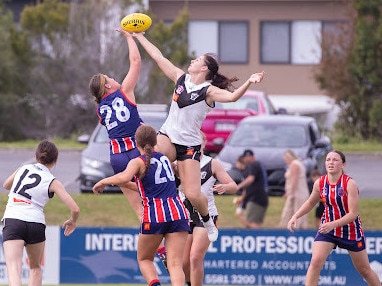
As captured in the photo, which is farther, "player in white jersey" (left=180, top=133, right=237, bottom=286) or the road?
the road

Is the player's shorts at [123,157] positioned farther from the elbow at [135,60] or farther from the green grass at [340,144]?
the green grass at [340,144]

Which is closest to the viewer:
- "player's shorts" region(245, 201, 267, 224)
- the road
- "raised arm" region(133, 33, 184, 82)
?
"raised arm" region(133, 33, 184, 82)

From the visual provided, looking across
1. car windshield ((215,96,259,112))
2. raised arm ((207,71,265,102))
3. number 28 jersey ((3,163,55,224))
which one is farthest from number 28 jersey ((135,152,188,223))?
car windshield ((215,96,259,112))

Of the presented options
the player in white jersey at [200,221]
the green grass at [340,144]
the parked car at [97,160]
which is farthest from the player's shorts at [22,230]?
the green grass at [340,144]

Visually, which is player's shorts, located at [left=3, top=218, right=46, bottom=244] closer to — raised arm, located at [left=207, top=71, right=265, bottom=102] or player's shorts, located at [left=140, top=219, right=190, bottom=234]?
player's shorts, located at [left=140, top=219, right=190, bottom=234]

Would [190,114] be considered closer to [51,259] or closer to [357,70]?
[51,259]

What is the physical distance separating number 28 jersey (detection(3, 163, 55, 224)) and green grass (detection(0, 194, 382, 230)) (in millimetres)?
9027

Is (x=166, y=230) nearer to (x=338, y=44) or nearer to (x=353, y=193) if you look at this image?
(x=353, y=193)

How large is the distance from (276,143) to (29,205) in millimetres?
11078

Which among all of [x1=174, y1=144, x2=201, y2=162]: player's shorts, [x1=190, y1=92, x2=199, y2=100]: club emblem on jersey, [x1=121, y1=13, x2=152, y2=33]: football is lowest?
[x1=174, y1=144, x2=201, y2=162]: player's shorts

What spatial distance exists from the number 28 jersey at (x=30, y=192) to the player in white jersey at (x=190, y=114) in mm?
1151

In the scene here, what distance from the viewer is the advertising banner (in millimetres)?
16062

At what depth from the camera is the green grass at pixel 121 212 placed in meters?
19.9

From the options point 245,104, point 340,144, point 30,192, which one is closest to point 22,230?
point 30,192
